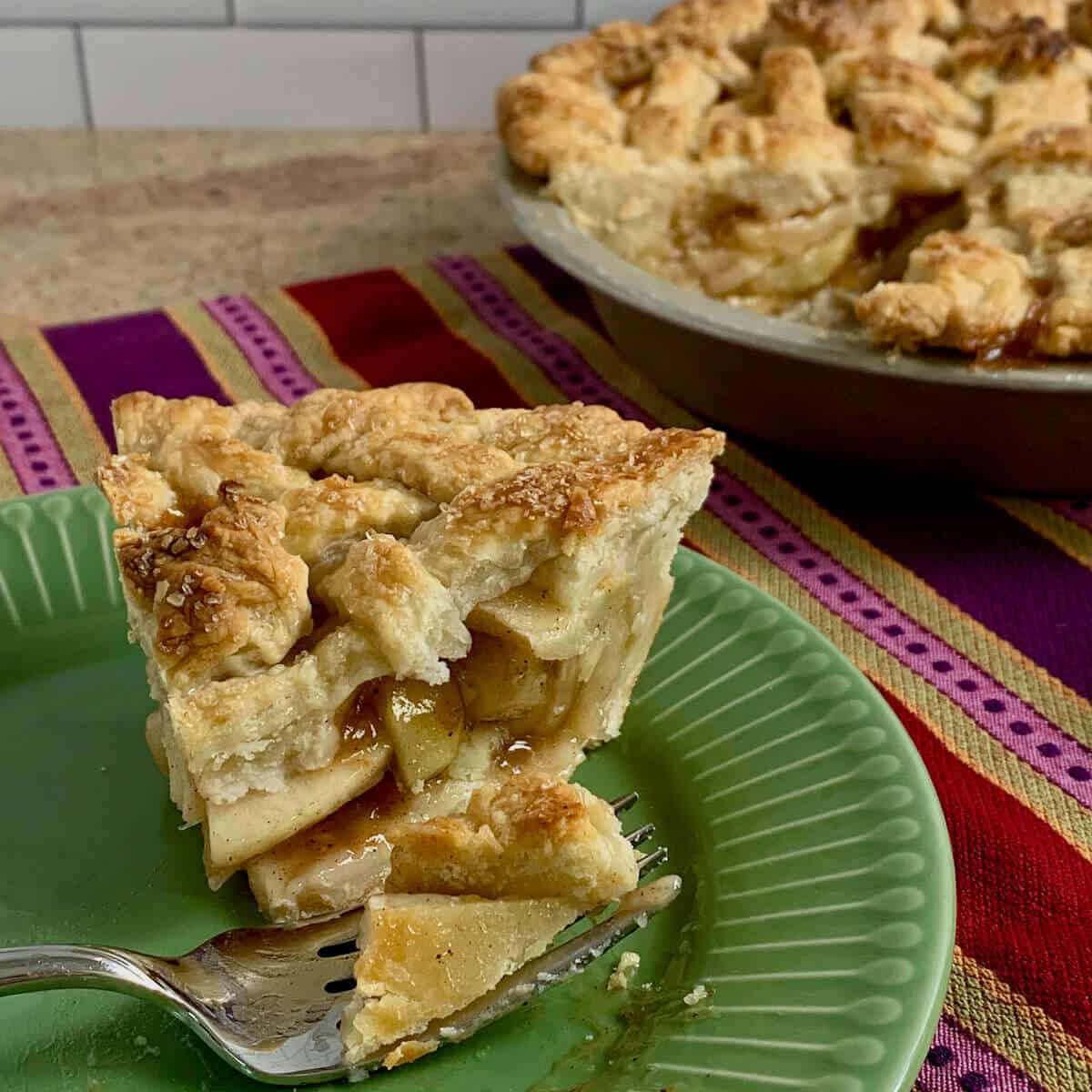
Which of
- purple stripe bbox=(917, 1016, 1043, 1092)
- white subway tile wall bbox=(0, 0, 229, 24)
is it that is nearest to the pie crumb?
purple stripe bbox=(917, 1016, 1043, 1092)

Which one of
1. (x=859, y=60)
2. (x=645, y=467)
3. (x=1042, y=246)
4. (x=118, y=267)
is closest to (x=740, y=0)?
(x=859, y=60)

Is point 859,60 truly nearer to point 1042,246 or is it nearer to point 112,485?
point 1042,246

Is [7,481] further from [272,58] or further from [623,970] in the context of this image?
[272,58]

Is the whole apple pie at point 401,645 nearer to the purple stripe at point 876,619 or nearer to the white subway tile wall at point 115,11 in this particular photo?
the purple stripe at point 876,619

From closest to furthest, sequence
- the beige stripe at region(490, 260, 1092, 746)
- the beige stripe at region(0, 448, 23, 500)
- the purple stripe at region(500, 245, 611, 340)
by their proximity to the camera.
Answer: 1. the beige stripe at region(490, 260, 1092, 746)
2. the beige stripe at region(0, 448, 23, 500)
3. the purple stripe at region(500, 245, 611, 340)

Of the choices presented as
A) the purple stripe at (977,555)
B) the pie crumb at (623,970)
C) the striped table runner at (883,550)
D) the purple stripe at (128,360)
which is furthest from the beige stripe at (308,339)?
the pie crumb at (623,970)

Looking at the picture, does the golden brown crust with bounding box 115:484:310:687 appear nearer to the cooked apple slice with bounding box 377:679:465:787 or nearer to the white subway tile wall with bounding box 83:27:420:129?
the cooked apple slice with bounding box 377:679:465:787
